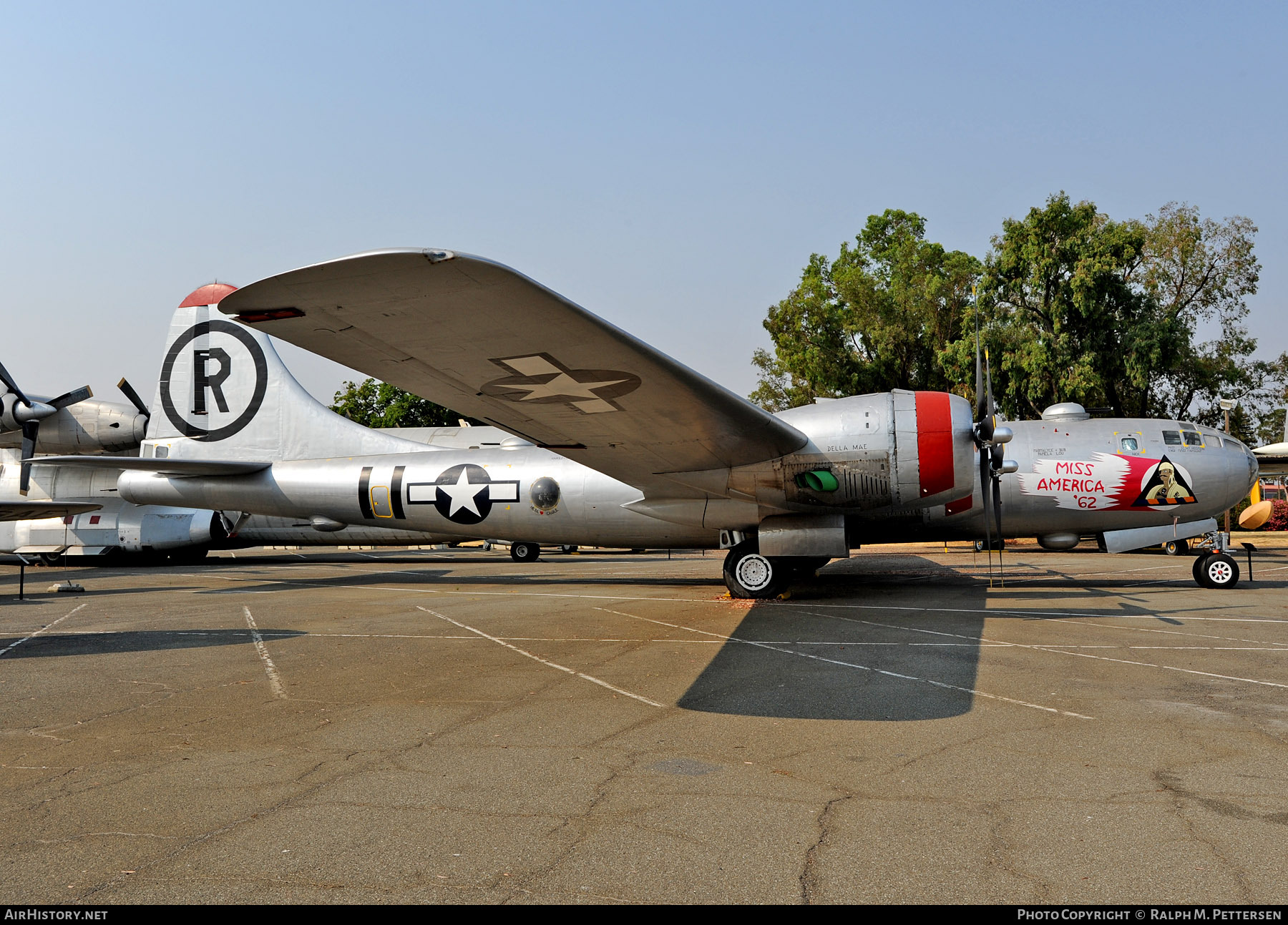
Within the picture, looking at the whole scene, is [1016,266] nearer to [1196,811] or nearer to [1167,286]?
[1167,286]

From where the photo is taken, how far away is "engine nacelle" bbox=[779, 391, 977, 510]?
461 inches

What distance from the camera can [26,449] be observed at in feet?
84.5

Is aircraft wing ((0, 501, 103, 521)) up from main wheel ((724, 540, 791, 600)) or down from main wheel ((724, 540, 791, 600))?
up

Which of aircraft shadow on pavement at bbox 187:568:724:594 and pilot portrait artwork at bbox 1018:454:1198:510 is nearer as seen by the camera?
pilot portrait artwork at bbox 1018:454:1198:510

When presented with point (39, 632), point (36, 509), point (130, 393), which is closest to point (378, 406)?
point (130, 393)

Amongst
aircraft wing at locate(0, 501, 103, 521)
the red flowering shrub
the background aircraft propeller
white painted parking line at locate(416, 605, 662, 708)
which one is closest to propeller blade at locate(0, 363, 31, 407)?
the background aircraft propeller

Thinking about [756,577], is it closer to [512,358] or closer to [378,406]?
[512,358]

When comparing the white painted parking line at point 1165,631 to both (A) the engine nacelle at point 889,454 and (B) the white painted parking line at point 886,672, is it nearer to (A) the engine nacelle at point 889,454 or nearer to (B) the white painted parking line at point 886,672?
(A) the engine nacelle at point 889,454

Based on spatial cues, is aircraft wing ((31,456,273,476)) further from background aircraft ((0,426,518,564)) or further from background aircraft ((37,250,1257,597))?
background aircraft ((0,426,518,564))

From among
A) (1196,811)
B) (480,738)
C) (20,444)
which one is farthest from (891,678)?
(20,444)

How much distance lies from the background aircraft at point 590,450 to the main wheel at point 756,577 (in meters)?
0.03

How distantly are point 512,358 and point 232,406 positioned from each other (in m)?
12.7

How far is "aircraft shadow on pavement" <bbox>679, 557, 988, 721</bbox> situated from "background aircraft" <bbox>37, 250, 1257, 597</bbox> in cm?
158

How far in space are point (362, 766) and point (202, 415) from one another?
1553cm
